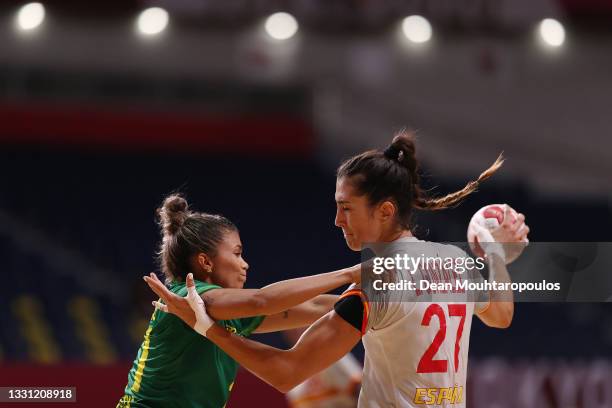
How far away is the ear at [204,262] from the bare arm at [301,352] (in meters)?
0.41

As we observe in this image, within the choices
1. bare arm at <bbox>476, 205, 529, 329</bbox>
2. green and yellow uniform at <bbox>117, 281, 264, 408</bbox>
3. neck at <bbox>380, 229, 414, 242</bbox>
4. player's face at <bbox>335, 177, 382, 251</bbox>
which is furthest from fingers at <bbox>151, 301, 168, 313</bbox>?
bare arm at <bbox>476, 205, 529, 329</bbox>

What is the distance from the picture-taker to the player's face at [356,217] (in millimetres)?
3184

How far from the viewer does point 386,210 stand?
3182 millimetres

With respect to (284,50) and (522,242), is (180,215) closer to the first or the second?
(522,242)

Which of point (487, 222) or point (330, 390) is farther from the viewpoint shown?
point (330, 390)

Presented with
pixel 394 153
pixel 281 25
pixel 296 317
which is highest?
pixel 281 25

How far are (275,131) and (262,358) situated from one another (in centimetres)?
1241

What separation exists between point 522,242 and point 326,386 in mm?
→ 2084

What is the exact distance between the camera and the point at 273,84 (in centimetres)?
1541

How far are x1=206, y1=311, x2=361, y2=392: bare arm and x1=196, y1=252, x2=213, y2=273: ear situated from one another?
412 millimetres

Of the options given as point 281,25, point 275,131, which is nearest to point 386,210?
point 281,25

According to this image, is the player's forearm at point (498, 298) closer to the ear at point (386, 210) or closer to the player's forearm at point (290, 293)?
the ear at point (386, 210)

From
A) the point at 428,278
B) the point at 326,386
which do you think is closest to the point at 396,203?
the point at 428,278

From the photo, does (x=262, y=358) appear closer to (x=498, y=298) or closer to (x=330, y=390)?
(x=498, y=298)
